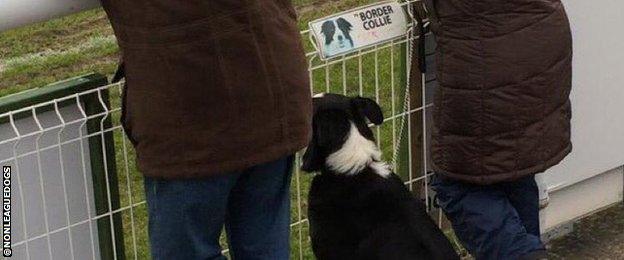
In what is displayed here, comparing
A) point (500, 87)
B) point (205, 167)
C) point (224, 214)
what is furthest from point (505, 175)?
point (205, 167)

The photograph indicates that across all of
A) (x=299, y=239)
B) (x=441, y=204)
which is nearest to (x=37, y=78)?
(x=299, y=239)

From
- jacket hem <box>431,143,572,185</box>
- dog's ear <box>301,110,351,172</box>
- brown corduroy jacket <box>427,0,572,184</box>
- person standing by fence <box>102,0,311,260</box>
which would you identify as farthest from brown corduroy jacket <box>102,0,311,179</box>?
jacket hem <box>431,143,572,185</box>

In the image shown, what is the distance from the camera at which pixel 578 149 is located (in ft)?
18.3

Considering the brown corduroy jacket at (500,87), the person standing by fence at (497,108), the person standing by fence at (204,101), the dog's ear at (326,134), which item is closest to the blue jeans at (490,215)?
the person standing by fence at (497,108)

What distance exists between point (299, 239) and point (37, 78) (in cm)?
373

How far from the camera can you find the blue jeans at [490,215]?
15.7ft

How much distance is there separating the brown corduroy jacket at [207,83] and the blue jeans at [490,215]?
4.60 ft

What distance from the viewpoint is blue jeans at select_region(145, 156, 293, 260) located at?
355 centimetres

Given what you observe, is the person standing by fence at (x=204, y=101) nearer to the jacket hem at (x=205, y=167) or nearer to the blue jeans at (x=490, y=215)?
the jacket hem at (x=205, y=167)

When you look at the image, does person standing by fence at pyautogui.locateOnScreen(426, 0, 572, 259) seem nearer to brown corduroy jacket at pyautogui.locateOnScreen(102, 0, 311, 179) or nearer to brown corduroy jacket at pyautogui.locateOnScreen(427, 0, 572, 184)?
Result: brown corduroy jacket at pyautogui.locateOnScreen(427, 0, 572, 184)

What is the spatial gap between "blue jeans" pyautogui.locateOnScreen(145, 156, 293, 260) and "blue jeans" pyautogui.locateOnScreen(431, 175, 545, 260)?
A: 3.61ft

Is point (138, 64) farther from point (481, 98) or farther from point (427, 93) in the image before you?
point (427, 93)

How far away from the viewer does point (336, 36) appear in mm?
4742

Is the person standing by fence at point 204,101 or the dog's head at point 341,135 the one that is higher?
the person standing by fence at point 204,101
